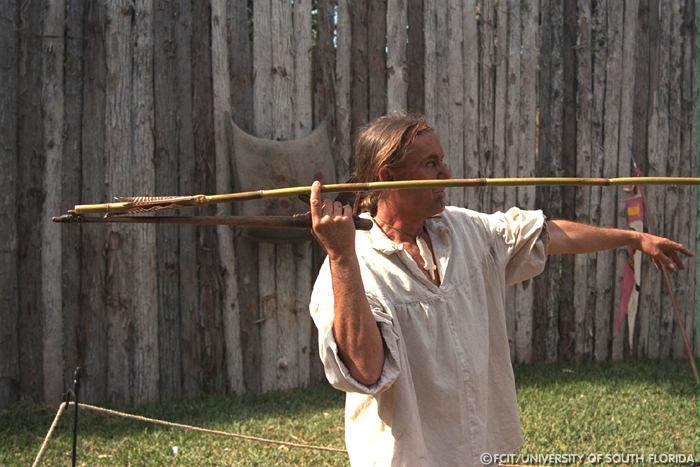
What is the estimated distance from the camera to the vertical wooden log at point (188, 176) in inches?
189

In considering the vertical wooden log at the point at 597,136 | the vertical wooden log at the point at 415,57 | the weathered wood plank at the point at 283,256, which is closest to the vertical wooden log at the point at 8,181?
the weathered wood plank at the point at 283,256

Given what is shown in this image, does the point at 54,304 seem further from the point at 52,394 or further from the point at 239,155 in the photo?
the point at 239,155

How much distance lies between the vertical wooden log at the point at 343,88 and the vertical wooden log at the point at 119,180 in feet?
4.39

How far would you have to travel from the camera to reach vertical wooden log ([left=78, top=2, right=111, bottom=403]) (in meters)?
4.61

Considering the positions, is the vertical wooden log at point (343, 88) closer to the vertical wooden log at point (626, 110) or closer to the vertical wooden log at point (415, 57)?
the vertical wooden log at point (415, 57)

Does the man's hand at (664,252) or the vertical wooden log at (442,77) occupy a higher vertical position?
the vertical wooden log at (442,77)

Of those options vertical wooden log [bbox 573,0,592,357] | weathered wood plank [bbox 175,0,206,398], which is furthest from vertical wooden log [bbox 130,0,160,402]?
vertical wooden log [bbox 573,0,592,357]

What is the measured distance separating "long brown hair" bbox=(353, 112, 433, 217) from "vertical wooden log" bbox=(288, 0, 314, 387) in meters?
2.53

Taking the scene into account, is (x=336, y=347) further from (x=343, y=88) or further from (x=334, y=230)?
(x=343, y=88)

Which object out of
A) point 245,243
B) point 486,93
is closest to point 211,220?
point 245,243

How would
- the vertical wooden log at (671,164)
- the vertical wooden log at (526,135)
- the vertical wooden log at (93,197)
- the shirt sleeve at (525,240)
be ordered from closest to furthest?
1. the shirt sleeve at (525,240)
2. the vertical wooden log at (93,197)
3. the vertical wooden log at (526,135)
4. the vertical wooden log at (671,164)

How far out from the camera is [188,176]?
4855 millimetres

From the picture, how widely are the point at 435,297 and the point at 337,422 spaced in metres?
2.51

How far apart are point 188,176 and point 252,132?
19.9 inches
